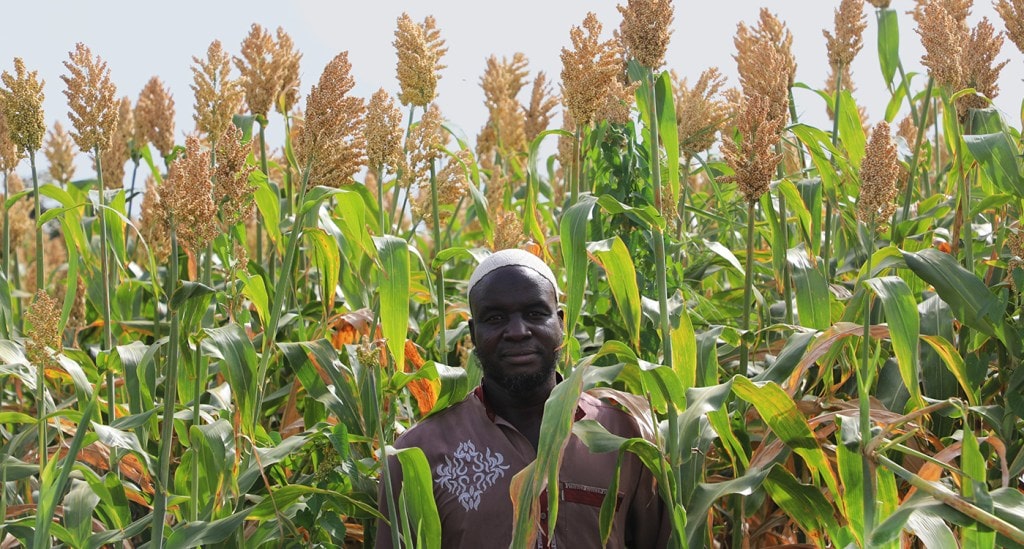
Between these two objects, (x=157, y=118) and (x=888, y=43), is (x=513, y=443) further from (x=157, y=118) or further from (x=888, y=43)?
(x=157, y=118)

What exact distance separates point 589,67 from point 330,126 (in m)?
0.85

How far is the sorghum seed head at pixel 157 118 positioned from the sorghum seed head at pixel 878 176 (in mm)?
3225

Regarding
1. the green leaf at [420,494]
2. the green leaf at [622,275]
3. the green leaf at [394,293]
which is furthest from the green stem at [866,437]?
the green leaf at [394,293]

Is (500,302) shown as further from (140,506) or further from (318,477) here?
(140,506)

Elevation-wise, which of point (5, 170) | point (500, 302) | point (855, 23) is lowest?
point (500, 302)

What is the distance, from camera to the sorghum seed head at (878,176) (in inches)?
100

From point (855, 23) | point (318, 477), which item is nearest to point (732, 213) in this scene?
point (855, 23)

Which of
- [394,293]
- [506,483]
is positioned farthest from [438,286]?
[506,483]

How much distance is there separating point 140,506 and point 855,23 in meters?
2.92

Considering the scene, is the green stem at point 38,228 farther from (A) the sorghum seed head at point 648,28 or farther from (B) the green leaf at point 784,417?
(B) the green leaf at point 784,417

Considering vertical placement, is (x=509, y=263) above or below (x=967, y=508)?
above

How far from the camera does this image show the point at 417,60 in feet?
12.5

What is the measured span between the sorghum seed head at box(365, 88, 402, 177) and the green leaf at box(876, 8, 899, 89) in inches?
73.9

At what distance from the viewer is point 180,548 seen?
107 inches
